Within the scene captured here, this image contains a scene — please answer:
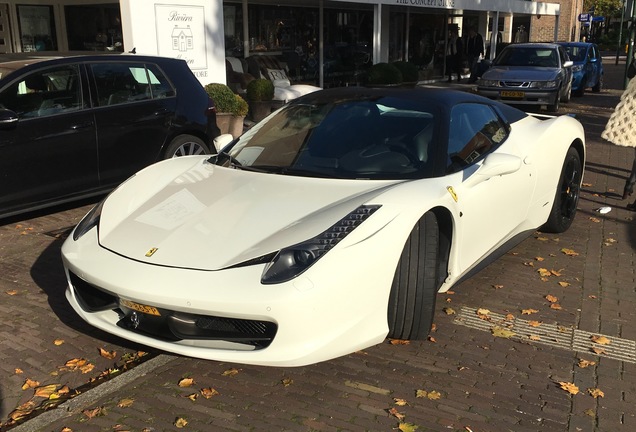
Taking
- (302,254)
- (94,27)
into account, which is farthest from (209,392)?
(94,27)

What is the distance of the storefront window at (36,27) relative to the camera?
14.3 metres

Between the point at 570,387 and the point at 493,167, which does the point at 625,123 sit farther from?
the point at 570,387

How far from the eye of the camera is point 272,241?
340cm

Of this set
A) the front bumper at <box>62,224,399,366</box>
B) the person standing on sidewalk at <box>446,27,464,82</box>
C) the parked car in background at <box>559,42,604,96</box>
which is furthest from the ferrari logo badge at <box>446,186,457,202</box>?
the person standing on sidewalk at <box>446,27,464,82</box>

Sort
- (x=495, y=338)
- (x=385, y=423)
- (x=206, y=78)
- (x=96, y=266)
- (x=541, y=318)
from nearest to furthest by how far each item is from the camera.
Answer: (x=385, y=423), (x=96, y=266), (x=495, y=338), (x=541, y=318), (x=206, y=78)

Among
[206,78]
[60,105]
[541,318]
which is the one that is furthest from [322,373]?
[206,78]

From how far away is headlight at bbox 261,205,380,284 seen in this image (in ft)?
10.5

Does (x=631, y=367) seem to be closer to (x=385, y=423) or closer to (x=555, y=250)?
(x=385, y=423)

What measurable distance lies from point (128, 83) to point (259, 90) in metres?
6.73

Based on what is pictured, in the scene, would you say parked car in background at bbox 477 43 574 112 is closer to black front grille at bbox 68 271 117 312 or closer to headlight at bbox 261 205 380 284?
headlight at bbox 261 205 380 284

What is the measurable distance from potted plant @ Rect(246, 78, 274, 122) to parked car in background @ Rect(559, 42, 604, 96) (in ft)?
33.9

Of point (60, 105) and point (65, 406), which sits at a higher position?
point (60, 105)

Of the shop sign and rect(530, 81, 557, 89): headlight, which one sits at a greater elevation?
the shop sign

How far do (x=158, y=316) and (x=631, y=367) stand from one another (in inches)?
106
